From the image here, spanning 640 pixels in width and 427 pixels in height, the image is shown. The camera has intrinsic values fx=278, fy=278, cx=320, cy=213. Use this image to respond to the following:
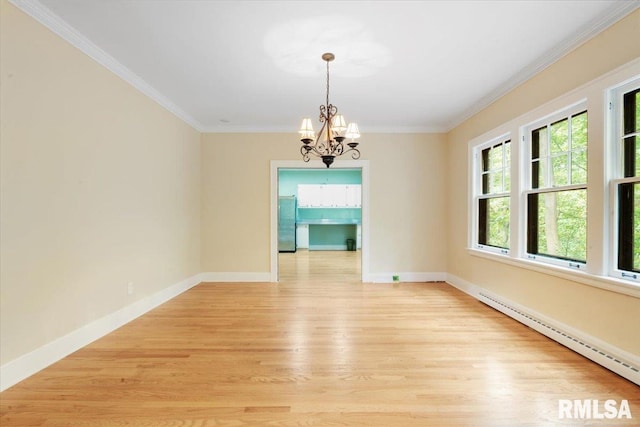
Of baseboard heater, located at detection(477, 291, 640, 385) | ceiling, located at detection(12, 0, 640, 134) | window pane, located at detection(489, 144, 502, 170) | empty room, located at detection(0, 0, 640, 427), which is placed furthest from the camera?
window pane, located at detection(489, 144, 502, 170)

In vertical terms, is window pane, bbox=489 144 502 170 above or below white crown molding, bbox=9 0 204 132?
below

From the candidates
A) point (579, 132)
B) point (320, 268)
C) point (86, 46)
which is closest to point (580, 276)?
point (579, 132)

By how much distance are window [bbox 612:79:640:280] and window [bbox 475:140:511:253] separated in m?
1.27

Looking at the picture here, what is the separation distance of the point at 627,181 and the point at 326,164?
234 cm

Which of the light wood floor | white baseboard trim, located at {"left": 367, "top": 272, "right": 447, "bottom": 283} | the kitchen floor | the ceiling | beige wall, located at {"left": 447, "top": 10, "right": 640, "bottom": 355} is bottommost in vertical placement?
the kitchen floor

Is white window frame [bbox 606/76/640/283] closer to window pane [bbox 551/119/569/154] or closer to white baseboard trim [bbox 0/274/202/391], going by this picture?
window pane [bbox 551/119/569/154]

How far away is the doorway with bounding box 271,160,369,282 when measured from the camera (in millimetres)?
4754

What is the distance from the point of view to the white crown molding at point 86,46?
77.7 inches

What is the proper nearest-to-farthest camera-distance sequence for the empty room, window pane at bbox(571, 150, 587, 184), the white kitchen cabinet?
the empty room
window pane at bbox(571, 150, 587, 184)
the white kitchen cabinet

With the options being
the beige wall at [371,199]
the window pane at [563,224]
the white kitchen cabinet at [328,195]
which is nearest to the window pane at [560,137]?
the window pane at [563,224]

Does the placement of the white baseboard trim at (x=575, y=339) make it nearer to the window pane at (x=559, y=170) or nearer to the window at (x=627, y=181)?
the window at (x=627, y=181)

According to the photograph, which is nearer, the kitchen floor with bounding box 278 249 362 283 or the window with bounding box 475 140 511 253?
the window with bounding box 475 140 511 253

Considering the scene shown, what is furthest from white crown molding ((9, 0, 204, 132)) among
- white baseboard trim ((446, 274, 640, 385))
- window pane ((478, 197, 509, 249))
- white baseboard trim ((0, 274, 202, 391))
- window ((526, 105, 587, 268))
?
white baseboard trim ((446, 274, 640, 385))

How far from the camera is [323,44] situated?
95.1 inches
